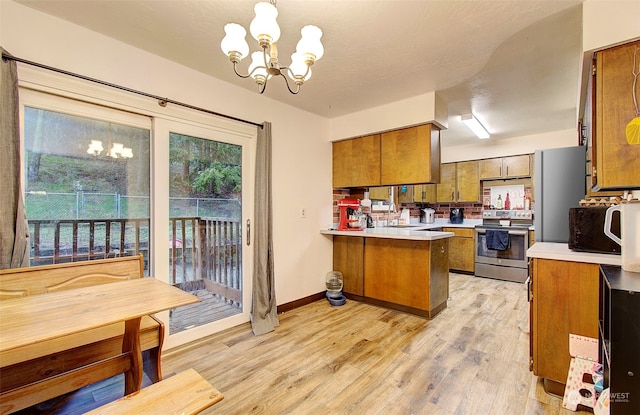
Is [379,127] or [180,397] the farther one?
[379,127]

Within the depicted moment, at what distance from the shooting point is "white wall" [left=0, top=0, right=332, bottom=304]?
1837mm

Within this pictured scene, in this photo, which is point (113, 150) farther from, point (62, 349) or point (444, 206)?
point (444, 206)

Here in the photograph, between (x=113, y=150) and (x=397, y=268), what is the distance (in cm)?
304

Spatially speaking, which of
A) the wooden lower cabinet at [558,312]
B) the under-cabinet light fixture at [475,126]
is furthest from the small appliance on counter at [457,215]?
the wooden lower cabinet at [558,312]

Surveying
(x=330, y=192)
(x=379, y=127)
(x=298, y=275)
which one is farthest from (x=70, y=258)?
(x=379, y=127)

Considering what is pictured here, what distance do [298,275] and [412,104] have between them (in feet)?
7.98

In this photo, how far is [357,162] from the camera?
376 centimetres

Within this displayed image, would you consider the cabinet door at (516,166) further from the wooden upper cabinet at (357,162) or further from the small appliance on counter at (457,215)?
the wooden upper cabinet at (357,162)

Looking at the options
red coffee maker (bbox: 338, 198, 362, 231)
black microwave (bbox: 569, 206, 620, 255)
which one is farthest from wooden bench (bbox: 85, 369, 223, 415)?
red coffee maker (bbox: 338, 198, 362, 231)

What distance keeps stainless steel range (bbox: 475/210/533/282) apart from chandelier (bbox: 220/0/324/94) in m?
4.48

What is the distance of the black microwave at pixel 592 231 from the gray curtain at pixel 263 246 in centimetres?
252

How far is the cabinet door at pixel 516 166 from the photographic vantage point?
487 cm

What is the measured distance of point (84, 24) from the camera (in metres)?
1.96

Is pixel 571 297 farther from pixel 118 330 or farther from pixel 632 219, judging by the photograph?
pixel 118 330
